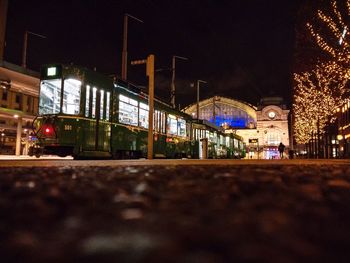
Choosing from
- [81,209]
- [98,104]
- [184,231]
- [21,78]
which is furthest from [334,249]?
[21,78]

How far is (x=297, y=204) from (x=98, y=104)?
40.9ft

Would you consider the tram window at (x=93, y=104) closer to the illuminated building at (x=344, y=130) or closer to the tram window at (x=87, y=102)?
the tram window at (x=87, y=102)

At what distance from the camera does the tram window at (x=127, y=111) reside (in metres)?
13.5

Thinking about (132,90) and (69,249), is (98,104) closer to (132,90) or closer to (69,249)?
(132,90)

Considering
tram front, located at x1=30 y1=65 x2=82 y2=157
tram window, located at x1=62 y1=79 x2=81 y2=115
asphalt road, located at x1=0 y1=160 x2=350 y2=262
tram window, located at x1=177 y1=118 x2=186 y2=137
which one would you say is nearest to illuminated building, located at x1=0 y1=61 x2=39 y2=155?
tram front, located at x1=30 y1=65 x2=82 y2=157

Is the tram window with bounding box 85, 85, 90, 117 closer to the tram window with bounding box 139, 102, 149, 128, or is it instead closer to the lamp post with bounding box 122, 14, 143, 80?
the tram window with bounding box 139, 102, 149, 128

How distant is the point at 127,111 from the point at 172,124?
496cm

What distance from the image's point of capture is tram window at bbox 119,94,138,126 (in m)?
13.5

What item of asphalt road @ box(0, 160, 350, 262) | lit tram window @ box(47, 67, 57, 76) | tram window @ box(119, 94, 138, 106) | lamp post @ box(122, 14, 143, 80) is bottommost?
asphalt road @ box(0, 160, 350, 262)

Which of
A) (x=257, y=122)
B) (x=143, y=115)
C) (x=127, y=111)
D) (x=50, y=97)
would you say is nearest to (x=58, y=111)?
(x=50, y=97)

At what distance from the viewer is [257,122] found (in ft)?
293

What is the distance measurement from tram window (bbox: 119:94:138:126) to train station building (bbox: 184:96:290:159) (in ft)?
223

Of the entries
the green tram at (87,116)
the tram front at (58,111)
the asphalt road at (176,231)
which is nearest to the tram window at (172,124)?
the green tram at (87,116)

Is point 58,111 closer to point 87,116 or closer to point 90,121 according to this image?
point 87,116
